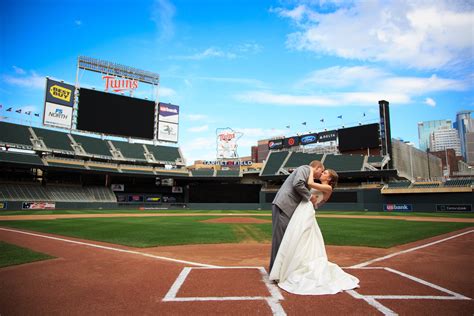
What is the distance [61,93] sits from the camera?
42.3 metres

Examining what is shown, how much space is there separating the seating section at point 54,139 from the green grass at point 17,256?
38935 millimetres

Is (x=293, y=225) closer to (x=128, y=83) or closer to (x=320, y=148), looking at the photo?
(x=128, y=83)

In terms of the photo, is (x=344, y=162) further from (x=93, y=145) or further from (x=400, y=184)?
(x=93, y=145)

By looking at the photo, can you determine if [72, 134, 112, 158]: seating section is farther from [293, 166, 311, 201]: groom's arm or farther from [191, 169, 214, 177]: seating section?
[293, 166, 311, 201]: groom's arm

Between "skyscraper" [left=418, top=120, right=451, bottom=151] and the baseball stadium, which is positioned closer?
the baseball stadium

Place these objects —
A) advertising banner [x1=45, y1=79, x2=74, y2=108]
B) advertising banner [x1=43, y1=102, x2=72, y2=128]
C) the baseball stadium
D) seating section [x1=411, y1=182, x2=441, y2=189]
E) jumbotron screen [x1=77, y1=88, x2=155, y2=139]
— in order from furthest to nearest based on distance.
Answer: jumbotron screen [x1=77, y1=88, x2=155, y2=139] → advertising banner [x1=45, y1=79, x2=74, y2=108] → advertising banner [x1=43, y1=102, x2=72, y2=128] → seating section [x1=411, y1=182, x2=441, y2=189] → the baseball stadium

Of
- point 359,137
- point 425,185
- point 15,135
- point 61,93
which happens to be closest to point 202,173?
point 61,93

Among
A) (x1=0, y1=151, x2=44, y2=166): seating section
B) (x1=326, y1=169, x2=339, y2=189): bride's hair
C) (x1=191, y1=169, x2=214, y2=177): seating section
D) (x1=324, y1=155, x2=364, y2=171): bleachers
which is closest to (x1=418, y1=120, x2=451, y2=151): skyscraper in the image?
(x1=324, y1=155, x2=364, y2=171): bleachers

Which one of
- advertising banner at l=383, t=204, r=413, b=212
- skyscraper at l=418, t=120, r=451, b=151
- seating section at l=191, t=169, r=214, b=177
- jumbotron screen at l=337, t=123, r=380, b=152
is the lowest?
advertising banner at l=383, t=204, r=413, b=212

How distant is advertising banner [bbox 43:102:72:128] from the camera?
1616 inches

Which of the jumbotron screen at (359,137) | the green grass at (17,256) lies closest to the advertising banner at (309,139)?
the jumbotron screen at (359,137)

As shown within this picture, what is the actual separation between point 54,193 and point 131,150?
559 inches

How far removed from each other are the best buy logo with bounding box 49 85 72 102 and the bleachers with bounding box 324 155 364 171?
126ft

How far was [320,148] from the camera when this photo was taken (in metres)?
67.0
